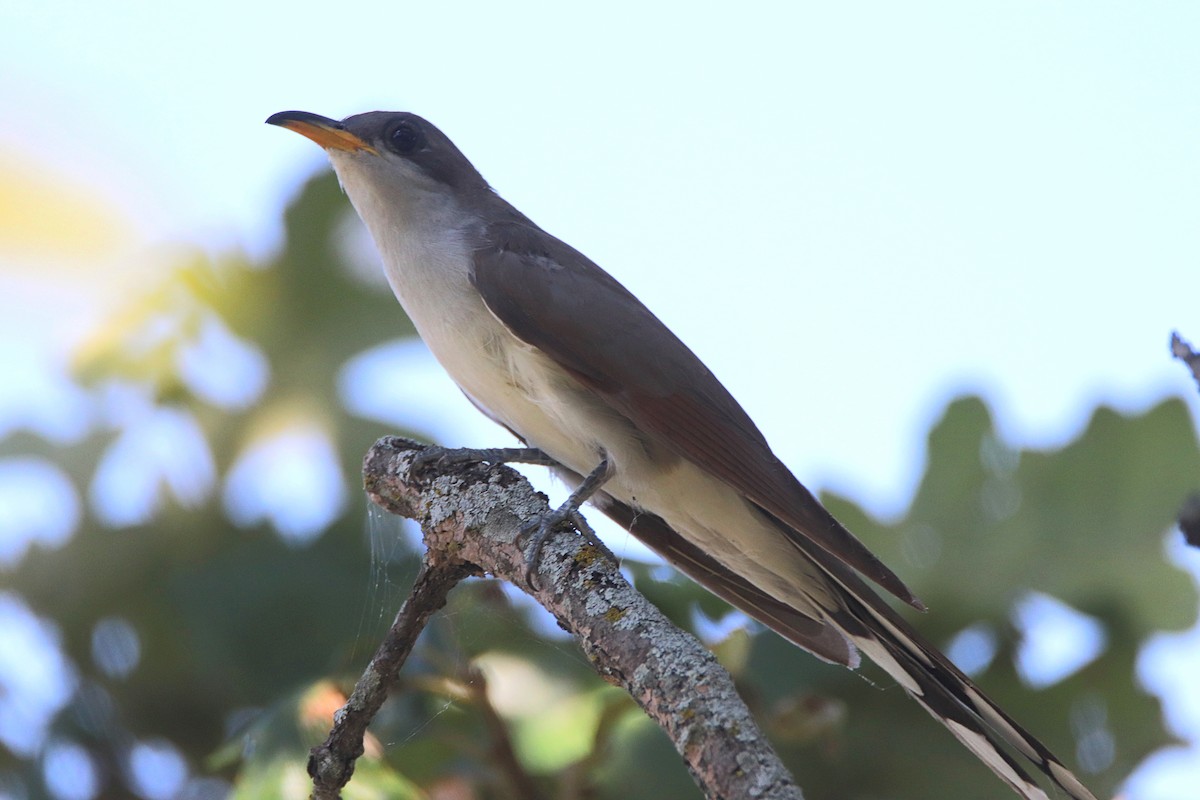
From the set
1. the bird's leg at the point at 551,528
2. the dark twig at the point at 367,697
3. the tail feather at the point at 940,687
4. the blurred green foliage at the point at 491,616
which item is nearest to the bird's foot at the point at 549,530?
the bird's leg at the point at 551,528

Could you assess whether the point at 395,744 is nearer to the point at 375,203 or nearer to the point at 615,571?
the point at 615,571

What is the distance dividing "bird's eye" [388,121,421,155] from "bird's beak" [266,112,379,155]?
0.12m

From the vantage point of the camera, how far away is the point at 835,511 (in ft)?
17.4

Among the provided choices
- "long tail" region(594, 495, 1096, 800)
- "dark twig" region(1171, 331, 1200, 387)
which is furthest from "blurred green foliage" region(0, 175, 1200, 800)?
"dark twig" region(1171, 331, 1200, 387)

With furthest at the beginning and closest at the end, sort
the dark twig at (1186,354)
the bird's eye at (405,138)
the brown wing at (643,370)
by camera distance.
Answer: the bird's eye at (405,138) < the brown wing at (643,370) < the dark twig at (1186,354)

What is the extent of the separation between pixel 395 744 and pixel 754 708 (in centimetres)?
116

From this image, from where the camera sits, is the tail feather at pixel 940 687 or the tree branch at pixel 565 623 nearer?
the tree branch at pixel 565 623

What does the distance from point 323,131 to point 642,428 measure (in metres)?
1.99

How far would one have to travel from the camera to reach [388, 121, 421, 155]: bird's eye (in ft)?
17.5

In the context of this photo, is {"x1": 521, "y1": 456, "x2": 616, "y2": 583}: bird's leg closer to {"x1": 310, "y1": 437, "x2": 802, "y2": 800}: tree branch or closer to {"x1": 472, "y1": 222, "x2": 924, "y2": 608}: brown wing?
{"x1": 310, "y1": 437, "x2": 802, "y2": 800}: tree branch

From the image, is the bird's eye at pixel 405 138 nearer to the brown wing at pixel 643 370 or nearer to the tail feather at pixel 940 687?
the brown wing at pixel 643 370

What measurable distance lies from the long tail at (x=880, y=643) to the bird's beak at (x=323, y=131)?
1.84 m

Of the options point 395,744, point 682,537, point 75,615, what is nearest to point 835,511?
point 682,537

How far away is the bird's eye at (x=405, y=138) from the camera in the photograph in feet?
17.5
